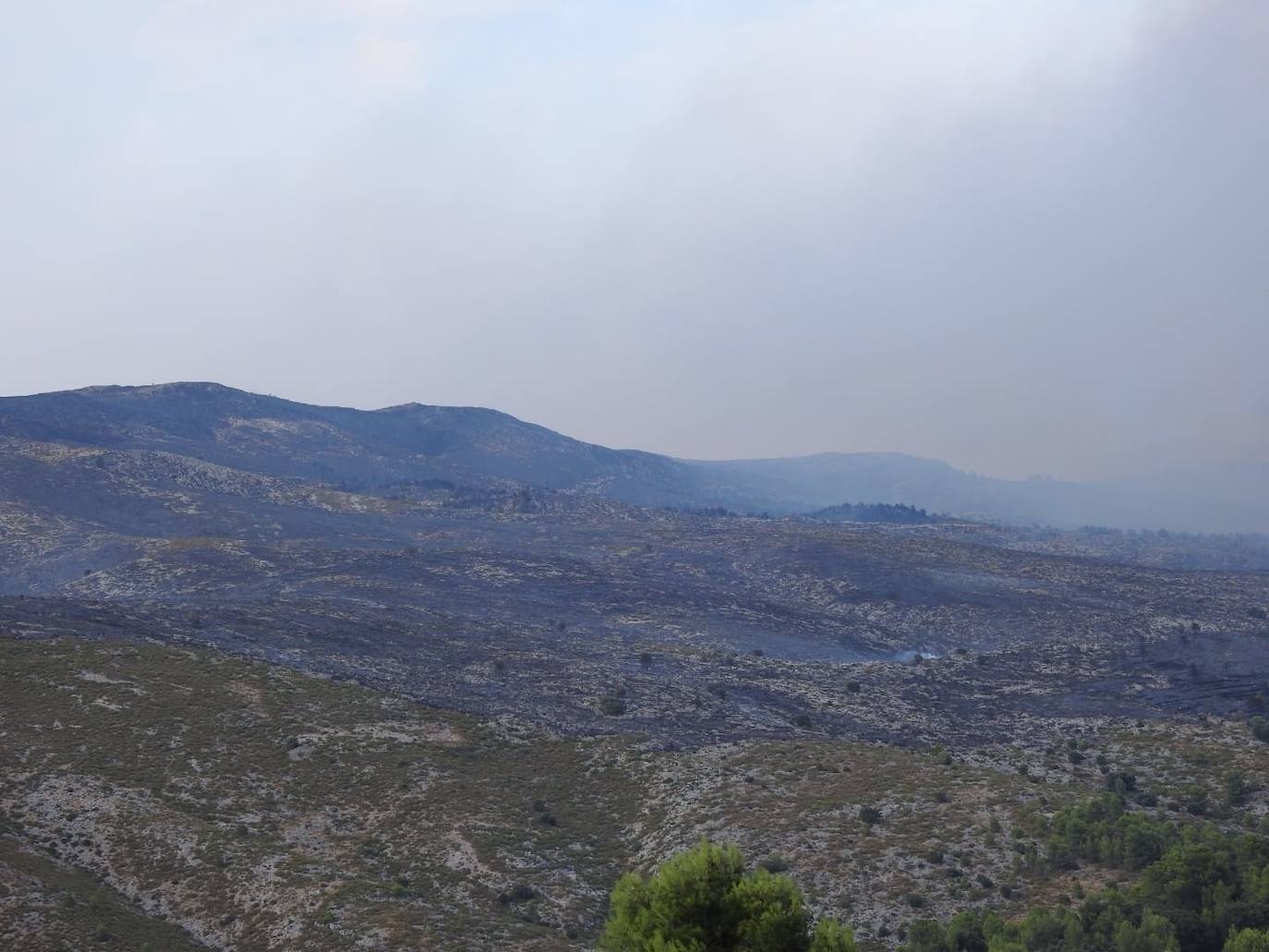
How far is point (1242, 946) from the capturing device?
91.7ft

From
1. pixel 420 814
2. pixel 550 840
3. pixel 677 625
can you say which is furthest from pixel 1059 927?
pixel 677 625

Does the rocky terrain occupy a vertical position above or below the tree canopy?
below

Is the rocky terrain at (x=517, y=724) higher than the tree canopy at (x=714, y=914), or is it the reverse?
the tree canopy at (x=714, y=914)

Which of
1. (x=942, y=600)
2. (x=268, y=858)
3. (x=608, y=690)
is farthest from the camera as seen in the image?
(x=942, y=600)

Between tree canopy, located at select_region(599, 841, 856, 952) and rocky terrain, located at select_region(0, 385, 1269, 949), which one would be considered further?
rocky terrain, located at select_region(0, 385, 1269, 949)

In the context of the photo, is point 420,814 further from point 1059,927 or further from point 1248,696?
point 1248,696

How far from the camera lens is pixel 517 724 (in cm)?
6178

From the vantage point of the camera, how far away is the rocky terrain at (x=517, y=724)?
39469mm

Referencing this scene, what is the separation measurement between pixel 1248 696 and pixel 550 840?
2238 inches

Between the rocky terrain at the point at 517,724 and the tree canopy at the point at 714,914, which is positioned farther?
the rocky terrain at the point at 517,724

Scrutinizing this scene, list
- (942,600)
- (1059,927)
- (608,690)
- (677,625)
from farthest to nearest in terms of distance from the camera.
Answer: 1. (942,600)
2. (677,625)
3. (608,690)
4. (1059,927)

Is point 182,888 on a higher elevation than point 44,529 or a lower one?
lower

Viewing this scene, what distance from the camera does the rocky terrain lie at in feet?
129

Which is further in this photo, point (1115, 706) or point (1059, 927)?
point (1115, 706)
